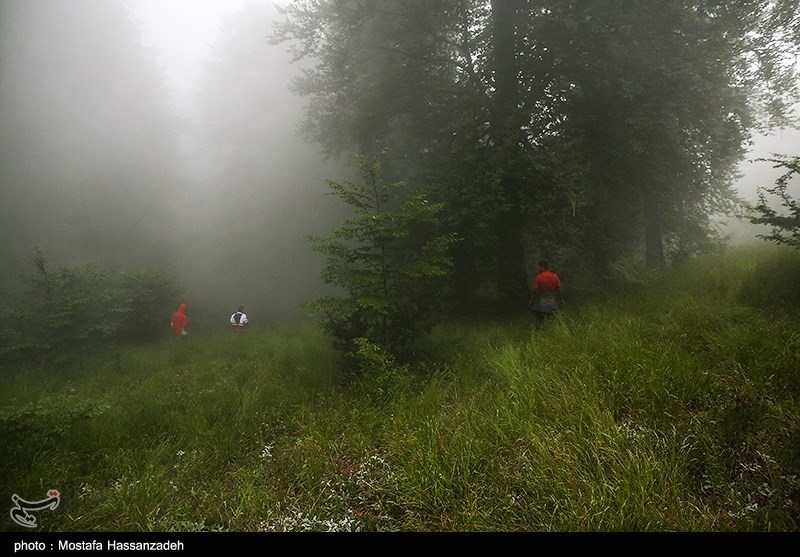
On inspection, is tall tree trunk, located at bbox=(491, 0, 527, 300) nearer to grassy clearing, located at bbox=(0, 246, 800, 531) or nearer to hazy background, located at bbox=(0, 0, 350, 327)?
grassy clearing, located at bbox=(0, 246, 800, 531)

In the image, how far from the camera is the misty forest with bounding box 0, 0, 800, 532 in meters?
2.40

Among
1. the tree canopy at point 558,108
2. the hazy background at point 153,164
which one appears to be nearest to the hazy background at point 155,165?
the hazy background at point 153,164

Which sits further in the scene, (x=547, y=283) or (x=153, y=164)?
(x=153, y=164)

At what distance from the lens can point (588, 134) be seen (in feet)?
26.1

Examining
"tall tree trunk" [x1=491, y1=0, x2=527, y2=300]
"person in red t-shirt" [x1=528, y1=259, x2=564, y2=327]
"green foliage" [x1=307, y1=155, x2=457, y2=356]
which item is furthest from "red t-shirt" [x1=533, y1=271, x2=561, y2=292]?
"green foliage" [x1=307, y1=155, x2=457, y2=356]

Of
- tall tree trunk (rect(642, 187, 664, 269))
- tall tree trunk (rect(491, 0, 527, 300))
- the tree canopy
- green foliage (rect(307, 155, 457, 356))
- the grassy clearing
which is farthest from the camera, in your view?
tall tree trunk (rect(642, 187, 664, 269))

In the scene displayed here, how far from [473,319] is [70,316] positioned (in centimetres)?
1186

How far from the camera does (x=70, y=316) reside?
362 inches

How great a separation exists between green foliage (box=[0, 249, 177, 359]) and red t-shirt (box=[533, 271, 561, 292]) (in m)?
12.5

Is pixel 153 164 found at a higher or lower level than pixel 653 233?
higher

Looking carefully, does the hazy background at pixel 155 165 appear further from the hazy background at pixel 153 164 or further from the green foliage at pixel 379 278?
the green foliage at pixel 379 278

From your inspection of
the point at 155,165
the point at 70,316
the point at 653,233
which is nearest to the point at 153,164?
the point at 155,165

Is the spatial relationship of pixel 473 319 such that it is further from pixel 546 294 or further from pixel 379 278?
pixel 379 278

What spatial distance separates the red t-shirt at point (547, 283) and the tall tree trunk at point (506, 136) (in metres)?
1.59
